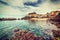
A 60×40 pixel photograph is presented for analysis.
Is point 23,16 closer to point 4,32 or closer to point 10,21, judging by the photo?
point 10,21

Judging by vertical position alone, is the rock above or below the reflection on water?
below

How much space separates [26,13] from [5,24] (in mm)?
354

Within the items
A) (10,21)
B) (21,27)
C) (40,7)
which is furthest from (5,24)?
(40,7)

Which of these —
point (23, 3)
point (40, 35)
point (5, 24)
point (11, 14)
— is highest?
point (23, 3)

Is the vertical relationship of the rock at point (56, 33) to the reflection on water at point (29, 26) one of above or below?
below

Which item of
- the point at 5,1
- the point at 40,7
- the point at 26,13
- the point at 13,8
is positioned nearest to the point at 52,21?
the point at 40,7

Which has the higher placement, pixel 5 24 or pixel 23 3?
pixel 23 3

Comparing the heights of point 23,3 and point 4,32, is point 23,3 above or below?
above

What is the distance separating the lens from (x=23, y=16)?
7.07 feet

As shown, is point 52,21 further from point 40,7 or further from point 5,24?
point 5,24

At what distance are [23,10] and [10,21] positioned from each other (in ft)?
0.84

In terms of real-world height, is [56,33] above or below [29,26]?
below

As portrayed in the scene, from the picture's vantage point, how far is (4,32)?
6.91 feet

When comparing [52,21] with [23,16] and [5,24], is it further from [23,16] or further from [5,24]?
[5,24]
